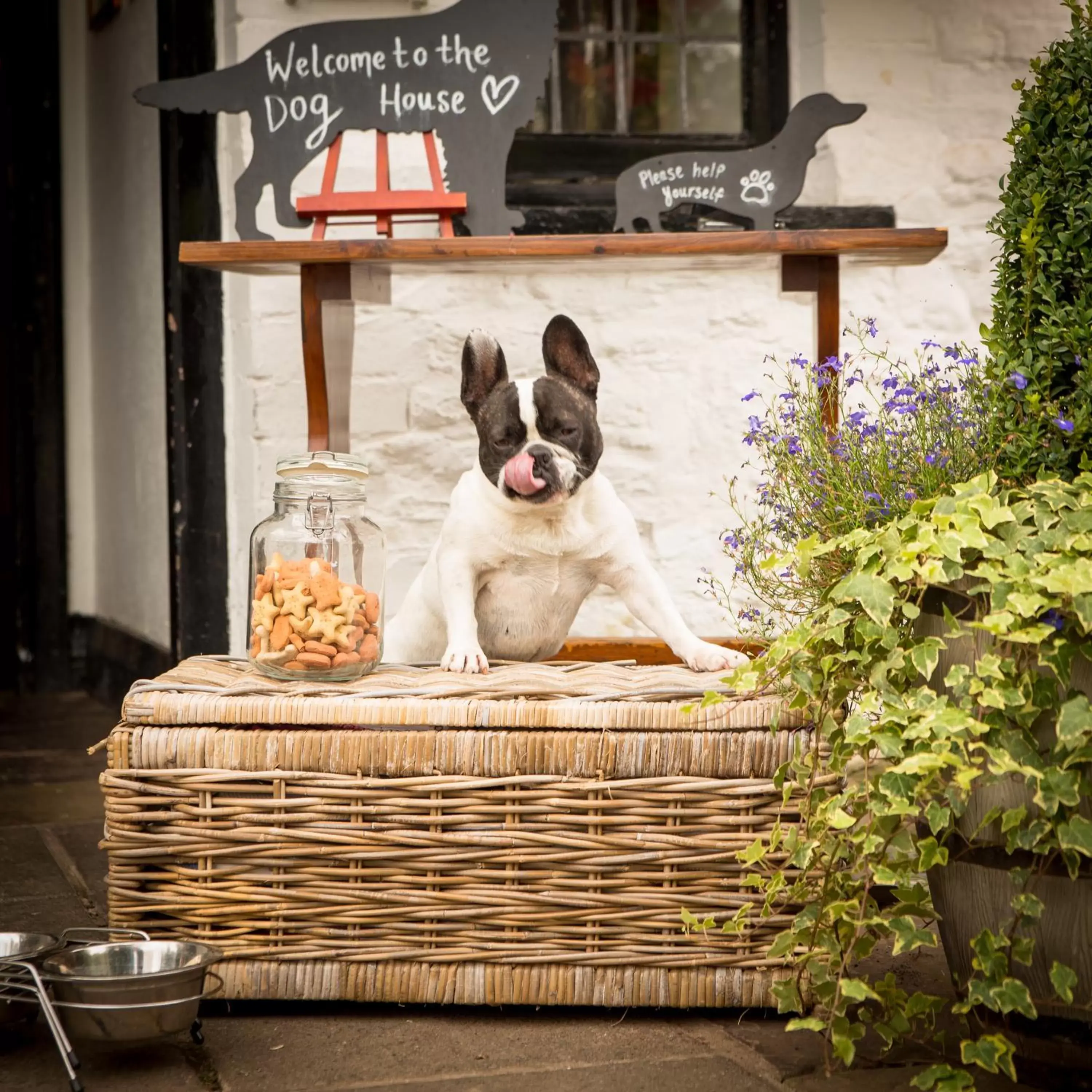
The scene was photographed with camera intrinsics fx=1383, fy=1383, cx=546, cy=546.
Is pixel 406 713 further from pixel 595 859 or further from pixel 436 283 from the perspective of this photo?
pixel 436 283

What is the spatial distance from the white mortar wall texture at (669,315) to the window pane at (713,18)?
0.19 meters

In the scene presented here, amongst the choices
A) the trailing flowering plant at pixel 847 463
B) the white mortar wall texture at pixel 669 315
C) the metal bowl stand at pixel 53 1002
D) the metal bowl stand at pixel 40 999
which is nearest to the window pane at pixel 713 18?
the white mortar wall texture at pixel 669 315

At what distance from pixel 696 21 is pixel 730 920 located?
9.92 ft

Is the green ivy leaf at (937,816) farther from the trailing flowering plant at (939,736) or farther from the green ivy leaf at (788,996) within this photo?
the green ivy leaf at (788,996)

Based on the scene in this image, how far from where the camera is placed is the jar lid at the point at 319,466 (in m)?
2.38

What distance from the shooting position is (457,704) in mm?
2047

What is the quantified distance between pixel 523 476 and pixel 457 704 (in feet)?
1.44

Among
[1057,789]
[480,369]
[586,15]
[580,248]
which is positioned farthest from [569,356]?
[586,15]

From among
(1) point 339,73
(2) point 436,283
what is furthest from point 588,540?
(2) point 436,283

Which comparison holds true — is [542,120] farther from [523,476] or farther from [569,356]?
[523,476]

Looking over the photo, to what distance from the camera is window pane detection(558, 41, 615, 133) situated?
13.4 feet

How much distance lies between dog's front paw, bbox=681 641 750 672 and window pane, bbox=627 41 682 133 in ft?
7.21

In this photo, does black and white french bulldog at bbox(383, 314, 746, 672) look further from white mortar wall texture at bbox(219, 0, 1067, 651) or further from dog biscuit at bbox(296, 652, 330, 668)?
white mortar wall texture at bbox(219, 0, 1067, 651)

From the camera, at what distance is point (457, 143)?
3.09 m
